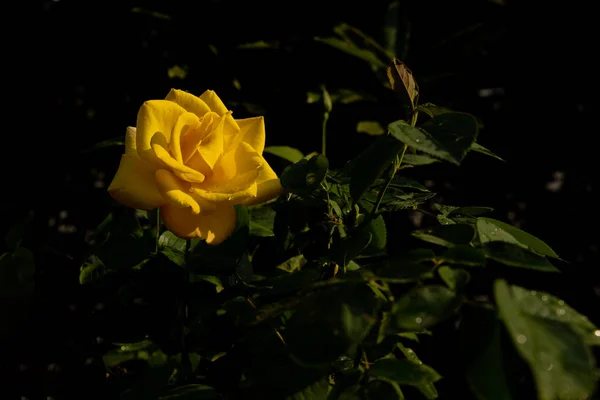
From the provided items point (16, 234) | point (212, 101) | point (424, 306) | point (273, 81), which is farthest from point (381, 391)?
point (273, 81)

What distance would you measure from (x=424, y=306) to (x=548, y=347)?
0.11 m

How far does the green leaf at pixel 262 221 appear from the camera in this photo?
0.88 m

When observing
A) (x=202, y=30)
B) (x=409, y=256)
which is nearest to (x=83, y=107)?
(x=202, y=30)

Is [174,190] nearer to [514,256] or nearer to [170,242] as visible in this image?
[170,242]

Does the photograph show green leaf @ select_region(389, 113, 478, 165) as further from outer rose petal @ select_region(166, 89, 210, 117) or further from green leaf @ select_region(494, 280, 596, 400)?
outer rose petal @ select_region(166, 89, 210, 117)

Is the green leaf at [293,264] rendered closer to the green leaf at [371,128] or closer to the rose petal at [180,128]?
the rose petal at [180,128]

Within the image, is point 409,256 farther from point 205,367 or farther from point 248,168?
point 205,367

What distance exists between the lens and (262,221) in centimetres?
94

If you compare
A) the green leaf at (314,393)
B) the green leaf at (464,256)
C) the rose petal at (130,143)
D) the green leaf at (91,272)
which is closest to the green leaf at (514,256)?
the green leaf at (464,256)

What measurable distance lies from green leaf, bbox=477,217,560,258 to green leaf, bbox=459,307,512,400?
116 mm

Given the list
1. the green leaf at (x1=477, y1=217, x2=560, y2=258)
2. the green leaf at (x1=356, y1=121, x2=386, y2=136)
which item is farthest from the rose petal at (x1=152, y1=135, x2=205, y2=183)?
the green leaf at (x1=356, y1=121, x2=386, y2=136)

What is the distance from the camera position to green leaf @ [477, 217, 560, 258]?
2.00 feet

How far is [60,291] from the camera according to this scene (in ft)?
3.07

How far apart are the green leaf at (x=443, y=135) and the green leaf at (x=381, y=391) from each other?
0.25 m
